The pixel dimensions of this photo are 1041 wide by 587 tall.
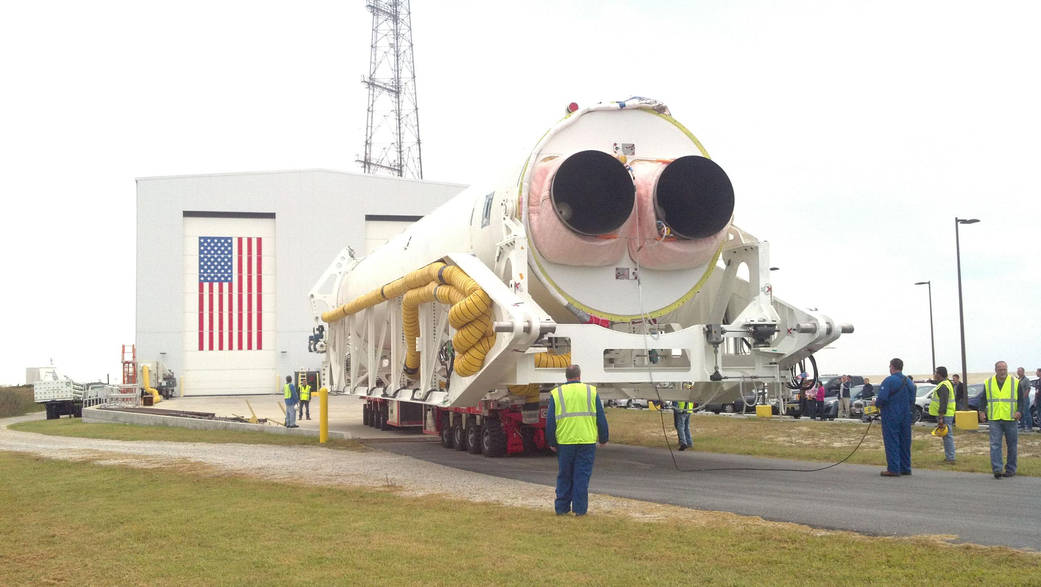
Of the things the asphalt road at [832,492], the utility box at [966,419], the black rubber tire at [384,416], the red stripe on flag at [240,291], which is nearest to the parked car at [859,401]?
the utility box at [966,419]

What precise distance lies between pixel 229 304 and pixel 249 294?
1.21 m

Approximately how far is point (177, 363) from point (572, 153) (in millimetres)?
42488

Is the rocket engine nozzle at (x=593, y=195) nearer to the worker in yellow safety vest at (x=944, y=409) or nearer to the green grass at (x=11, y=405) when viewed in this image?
the worker in yellow safety vest at (x=944, y=409)

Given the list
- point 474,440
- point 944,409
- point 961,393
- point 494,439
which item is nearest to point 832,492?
point 944,409

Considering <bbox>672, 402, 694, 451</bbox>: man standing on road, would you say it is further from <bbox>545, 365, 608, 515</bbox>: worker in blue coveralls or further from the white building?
the white building

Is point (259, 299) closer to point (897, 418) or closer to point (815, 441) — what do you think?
point (815, 441)

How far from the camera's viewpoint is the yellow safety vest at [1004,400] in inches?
488

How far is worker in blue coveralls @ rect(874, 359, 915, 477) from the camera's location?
41.2 feet

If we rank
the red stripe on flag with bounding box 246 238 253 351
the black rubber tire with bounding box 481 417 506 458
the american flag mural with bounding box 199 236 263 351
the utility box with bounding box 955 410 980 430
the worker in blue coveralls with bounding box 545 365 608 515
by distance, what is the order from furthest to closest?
the red stripe on flag with bounding box 246 238 253 351 < the american flag mural with bounding box 199 236 263 351 < the utility box with bounding box 955 410 980 430 < the black rubber tire with bounding box 481 417 506 458 < the worker in blue coveralls with bounding box 545 365 608 515

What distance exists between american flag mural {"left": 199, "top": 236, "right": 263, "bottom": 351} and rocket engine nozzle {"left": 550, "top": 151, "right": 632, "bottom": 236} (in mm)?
42101

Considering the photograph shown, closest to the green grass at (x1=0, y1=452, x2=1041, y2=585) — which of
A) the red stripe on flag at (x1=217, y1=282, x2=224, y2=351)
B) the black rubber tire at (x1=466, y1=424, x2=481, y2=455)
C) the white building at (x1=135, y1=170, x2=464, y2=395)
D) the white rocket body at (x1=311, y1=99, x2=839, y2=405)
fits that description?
the white rocket body at (x1=311, y1=99, x2=839, y2=405)

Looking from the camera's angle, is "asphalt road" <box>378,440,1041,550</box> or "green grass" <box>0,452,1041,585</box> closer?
"green grass" <box>0,452,1041,585</box>

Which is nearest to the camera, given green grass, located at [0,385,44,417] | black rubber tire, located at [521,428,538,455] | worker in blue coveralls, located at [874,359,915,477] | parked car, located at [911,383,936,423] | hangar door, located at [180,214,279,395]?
worker in blue coveralls, located at [874,359,915,477]

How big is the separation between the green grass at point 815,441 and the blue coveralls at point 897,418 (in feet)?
4.72
